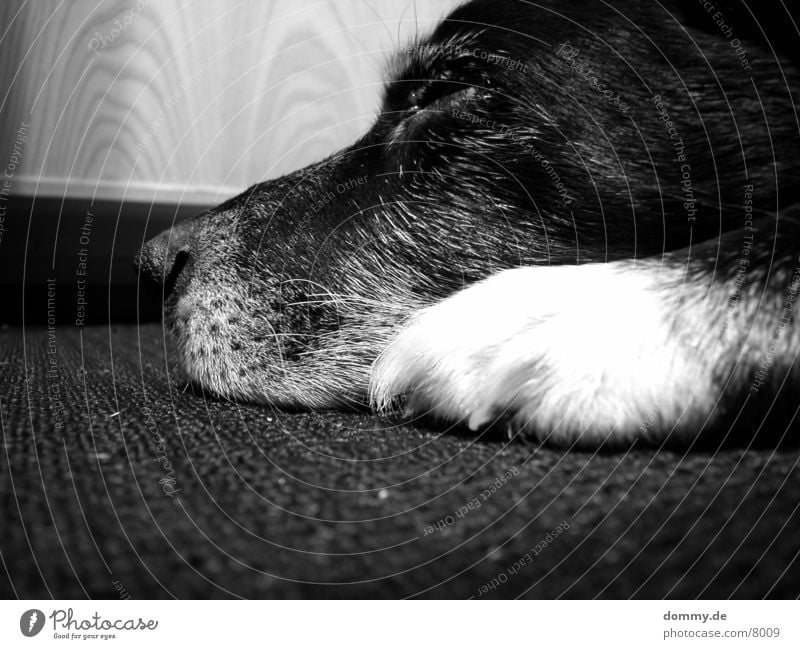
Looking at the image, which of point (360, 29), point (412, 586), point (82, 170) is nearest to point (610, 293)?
point (412, 586)

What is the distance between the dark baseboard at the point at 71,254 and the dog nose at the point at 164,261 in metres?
0.56

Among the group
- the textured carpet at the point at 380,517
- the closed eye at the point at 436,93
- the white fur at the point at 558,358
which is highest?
the closed eye at the point at 436,93

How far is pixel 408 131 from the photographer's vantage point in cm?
81

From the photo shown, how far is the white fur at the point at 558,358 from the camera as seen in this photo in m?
0.47

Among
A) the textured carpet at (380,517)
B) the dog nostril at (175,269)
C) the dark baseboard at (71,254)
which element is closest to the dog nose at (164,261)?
the dog nostril at (175,269)

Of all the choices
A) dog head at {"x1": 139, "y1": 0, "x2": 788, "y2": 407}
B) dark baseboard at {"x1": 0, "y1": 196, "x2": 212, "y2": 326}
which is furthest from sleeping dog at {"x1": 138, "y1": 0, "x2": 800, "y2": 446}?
dark baseboard at {"x1": 0, "y1": 196, "x2": 212, "y2": 326}

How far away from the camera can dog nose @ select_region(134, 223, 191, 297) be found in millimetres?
790

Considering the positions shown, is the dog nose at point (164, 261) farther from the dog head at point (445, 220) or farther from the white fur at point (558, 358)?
the white fur at point (558, 358)

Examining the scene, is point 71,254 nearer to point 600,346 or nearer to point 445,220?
point 445,220

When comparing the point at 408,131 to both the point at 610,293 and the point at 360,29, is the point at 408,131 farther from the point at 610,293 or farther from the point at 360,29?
the point at 610,293

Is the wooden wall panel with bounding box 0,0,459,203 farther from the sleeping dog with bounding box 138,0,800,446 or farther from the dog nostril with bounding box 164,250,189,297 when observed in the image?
the dog nostril with bounding box 164,250,189,297

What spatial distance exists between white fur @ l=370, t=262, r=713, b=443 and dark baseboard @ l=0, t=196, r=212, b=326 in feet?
3.13

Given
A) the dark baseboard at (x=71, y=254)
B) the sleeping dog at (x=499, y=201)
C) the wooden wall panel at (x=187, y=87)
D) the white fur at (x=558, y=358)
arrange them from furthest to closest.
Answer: the dark baseboard at (x=71, y=254) < the wooden wall panel at (x=187, y=87) < the sleeping dog at (x=499, y=201) < the white fur at (x=558, y=358)
